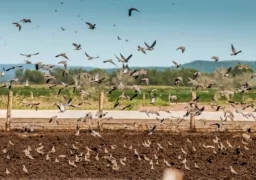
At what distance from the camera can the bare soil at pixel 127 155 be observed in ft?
60.6

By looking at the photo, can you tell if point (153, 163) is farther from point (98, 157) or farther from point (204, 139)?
point (204, 139)

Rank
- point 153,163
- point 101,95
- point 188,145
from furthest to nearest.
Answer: point 101,95, point 188,145, point 153,163

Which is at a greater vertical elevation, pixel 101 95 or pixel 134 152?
pixel 101 95

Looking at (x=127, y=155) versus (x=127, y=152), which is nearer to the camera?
(x=127, y=155)

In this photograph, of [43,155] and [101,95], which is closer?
[43,155]

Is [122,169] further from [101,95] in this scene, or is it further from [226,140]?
[101,95]

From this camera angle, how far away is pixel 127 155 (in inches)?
838

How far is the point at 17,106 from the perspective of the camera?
40.7m

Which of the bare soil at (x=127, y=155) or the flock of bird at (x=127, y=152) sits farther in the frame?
the flock of bird at (x=127, y=152)

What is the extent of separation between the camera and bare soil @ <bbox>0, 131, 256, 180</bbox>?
1848cm

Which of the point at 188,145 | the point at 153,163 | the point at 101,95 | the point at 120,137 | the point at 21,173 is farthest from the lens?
the point at 101,95

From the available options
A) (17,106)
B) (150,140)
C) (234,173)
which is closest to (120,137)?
(150,140)

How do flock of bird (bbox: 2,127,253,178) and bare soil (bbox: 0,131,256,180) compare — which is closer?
bare soil (bbox: 0,131,256,180)

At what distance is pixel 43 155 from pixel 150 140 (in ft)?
17.5
